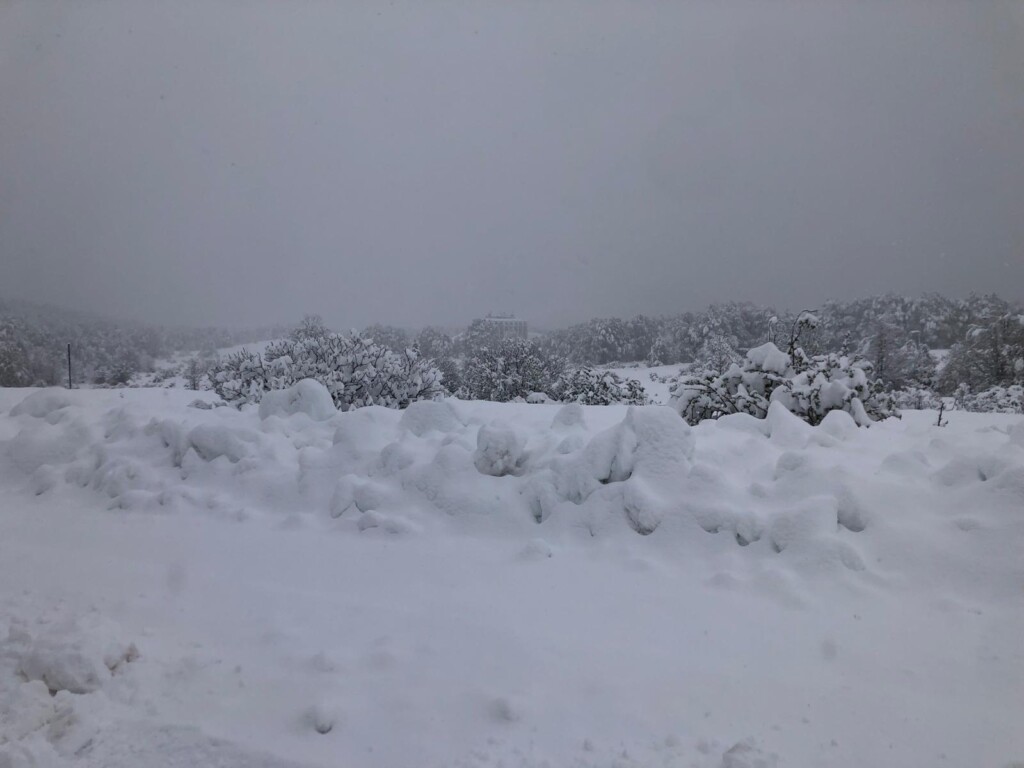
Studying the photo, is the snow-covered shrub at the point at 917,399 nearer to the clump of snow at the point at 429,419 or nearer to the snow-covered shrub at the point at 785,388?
the snow-covered shrub at the point at 785,388

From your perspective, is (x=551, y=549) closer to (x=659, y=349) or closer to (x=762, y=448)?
(x=762, y=448)

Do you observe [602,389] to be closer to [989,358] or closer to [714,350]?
[989,358]

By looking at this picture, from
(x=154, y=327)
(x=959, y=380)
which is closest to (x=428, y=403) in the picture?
(x=154, y=327)

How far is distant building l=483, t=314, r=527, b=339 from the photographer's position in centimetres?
2792

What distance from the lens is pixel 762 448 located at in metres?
4.28

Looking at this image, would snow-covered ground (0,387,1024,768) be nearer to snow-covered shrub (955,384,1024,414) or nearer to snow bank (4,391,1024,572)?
snow bank (4,391,1024,572)

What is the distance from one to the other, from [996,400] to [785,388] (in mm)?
13421

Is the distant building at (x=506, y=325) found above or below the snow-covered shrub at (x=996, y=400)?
above

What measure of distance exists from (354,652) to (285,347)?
1224cm

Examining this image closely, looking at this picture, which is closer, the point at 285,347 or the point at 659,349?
the point at 285,347

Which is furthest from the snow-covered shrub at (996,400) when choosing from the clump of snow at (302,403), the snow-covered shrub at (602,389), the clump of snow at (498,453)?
the clump of snow at (302,403)

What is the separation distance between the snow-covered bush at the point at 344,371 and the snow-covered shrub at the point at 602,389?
19.3 ft

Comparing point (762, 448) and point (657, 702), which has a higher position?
point (762, 448)

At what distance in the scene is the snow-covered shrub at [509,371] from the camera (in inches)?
895
